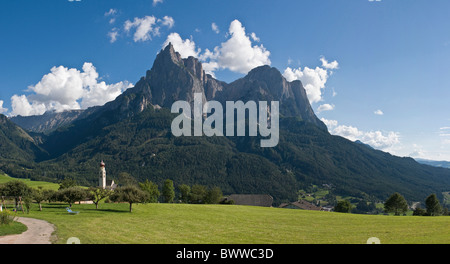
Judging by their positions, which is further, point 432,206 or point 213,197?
point 213,197

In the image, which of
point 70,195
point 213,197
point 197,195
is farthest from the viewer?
point 197,195

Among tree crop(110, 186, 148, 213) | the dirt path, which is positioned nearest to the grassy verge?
the dirt path

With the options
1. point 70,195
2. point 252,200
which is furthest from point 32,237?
point 252,200

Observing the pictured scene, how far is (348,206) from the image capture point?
9806 cm

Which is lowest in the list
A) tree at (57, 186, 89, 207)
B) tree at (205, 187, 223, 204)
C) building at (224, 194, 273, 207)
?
building at (224, 194, 273, 207)

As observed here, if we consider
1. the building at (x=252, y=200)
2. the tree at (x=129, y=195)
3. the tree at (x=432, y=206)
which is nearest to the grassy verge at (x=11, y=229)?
the tree at (x=129, y=195)

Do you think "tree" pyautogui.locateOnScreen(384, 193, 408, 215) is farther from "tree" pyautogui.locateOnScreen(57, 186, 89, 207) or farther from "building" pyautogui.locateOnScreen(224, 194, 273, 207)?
"tree" pyautogui.locateOnScreen(57, 186, 89, 207)

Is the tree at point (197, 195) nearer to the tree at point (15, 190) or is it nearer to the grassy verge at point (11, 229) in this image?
the tree at point (15, 190)

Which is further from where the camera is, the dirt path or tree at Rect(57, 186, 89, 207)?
tree at Rect(57, 186, 89, 207)

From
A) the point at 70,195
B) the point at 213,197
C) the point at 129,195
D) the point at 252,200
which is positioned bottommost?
the point at 252,200

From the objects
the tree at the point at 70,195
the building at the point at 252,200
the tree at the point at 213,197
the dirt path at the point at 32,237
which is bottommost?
the building at the point at 252,200

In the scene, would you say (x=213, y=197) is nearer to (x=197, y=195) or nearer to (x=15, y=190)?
(x=197, y=195)
